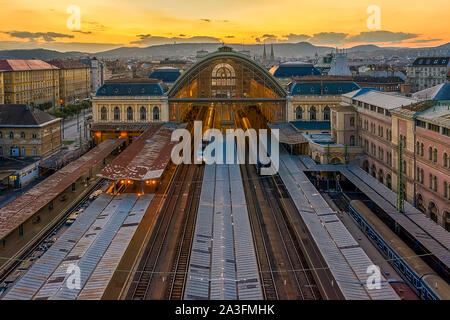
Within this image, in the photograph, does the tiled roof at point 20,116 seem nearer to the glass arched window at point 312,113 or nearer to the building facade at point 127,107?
the building facade at point 127,107

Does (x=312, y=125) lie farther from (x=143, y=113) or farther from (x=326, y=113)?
(x=143, y=113)

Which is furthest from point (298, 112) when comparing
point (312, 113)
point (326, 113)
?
point (326, 113)

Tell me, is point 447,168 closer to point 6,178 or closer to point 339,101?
point 339,101

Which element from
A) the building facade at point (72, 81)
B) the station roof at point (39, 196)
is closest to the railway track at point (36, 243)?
the station roof at point (39, 196)

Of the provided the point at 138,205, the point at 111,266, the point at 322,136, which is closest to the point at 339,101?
the point at 322,136

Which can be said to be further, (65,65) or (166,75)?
(65,65)

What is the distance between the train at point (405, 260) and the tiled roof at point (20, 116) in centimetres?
5287

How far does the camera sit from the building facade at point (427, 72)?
146000 mm

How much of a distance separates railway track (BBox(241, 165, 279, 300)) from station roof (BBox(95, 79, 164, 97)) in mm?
35858

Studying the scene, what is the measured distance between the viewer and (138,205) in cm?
4812

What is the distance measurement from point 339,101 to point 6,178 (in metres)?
58.3

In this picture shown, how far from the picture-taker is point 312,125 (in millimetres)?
85000

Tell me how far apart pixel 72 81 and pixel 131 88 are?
83.2m

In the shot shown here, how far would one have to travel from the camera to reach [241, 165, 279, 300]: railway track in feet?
104
